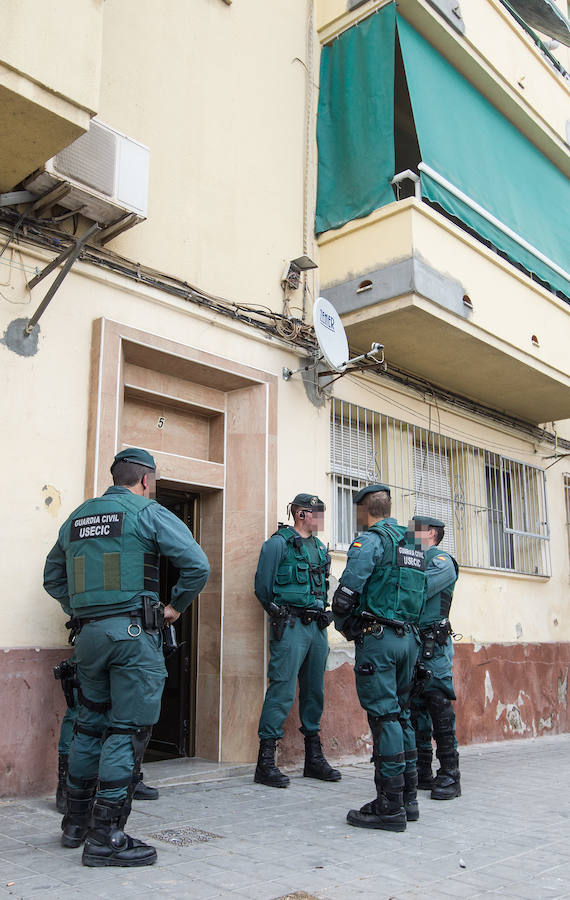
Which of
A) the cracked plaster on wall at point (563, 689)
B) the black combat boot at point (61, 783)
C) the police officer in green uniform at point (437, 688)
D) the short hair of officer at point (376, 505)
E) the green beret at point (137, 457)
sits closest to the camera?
the green beret at point (137, 457)

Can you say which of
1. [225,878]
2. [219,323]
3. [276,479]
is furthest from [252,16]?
[225,878]

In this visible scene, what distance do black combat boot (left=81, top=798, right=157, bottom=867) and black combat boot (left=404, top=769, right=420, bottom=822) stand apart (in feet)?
5.85

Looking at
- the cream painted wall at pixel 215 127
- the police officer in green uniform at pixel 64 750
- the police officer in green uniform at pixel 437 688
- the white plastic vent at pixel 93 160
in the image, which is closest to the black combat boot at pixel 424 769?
the police officer in green uniform at pixel 437 688

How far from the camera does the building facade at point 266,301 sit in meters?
5.32

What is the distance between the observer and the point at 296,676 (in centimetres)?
609

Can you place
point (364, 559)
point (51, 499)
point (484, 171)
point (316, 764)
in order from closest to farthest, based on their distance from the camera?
point (364, 559), point (51, 499), point (316, 764), point (484, 171)

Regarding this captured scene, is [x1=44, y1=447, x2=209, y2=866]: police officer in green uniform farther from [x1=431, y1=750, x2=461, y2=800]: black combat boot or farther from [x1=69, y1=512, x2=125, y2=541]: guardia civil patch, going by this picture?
[x1=431, y1=750, x2=461, y2=800]: black combat boot

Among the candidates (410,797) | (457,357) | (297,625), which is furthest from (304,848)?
(457,357)

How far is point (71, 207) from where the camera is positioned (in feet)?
18.3

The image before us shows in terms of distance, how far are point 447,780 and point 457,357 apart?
456cm

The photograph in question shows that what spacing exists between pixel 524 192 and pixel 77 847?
867 centimetres

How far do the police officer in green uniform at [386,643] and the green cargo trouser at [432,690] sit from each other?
763 millimetres

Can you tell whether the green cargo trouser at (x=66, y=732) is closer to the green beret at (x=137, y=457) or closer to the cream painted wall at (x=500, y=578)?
the green beret at (x=137, y=457)

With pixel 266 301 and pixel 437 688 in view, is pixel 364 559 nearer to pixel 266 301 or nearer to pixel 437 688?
pixel 437 688
